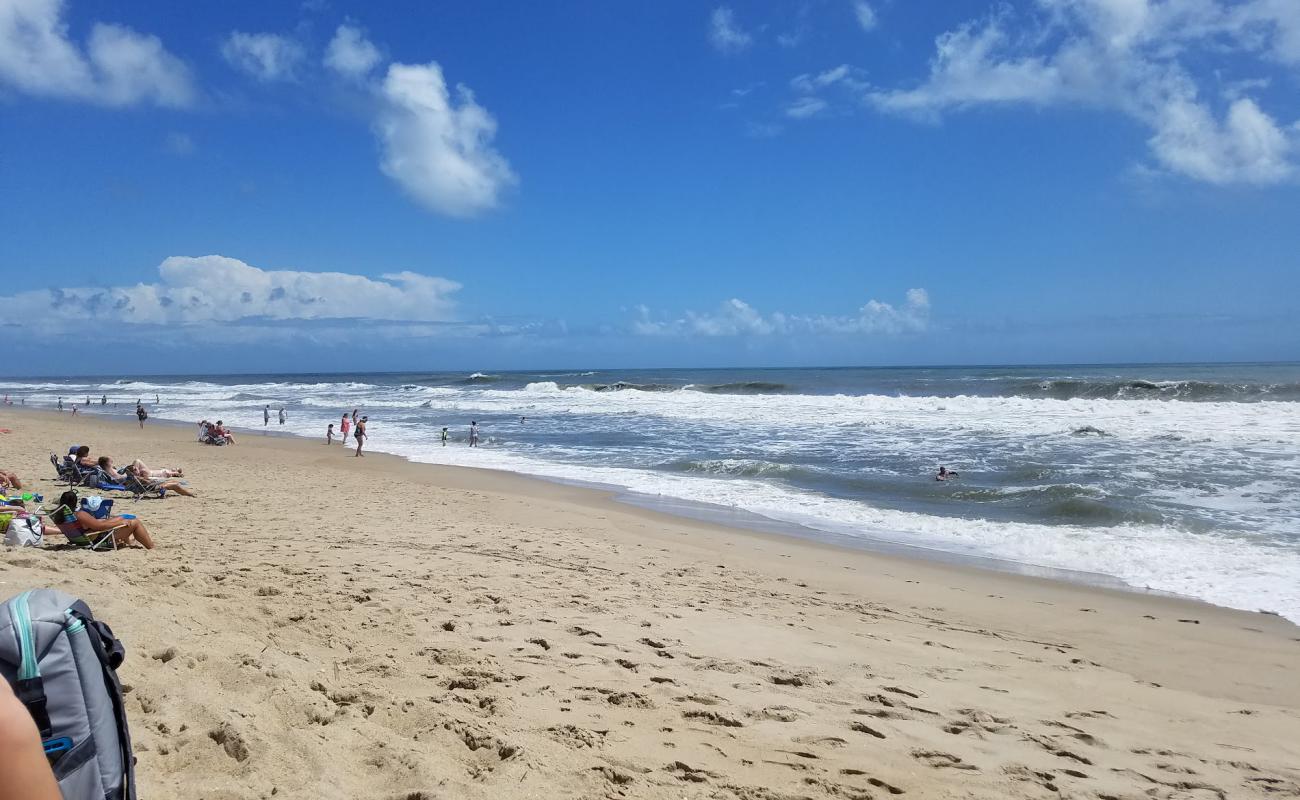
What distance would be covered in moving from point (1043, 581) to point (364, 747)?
766cm

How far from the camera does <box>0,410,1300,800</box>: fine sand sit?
11.1 ft

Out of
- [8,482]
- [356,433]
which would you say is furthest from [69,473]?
[356,433]

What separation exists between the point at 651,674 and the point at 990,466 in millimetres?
14038

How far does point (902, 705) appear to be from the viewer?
Result: 4.41 m

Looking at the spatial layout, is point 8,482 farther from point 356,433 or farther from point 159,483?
point 356,433

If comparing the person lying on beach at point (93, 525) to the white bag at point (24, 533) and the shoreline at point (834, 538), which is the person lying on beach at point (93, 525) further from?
the shoreline at point (834, 538)

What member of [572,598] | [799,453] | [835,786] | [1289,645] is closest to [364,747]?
[835,786]

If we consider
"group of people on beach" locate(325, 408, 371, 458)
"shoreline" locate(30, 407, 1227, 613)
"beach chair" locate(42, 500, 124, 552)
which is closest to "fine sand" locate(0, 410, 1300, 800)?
"shoreline" locate(30, 407, 1227, 613)

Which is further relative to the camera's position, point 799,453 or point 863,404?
point 863,404

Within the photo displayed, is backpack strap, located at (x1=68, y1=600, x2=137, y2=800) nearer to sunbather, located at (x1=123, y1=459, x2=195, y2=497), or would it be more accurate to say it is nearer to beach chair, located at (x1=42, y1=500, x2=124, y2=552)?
beach chair, located at (x1=42, y1=500, x2=124, y2=552)

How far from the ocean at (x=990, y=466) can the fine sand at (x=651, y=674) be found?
1829 mm

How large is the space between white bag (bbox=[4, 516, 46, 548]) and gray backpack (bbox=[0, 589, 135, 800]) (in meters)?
6.40

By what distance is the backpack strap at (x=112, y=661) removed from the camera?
1937 millimetres

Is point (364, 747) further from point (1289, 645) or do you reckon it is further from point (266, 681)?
point (1289, 645)
